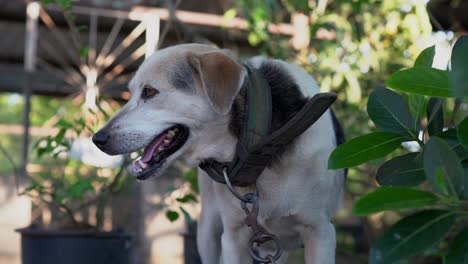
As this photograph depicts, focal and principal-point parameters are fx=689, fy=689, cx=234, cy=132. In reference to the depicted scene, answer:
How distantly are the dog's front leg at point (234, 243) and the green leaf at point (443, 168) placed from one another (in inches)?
64.6

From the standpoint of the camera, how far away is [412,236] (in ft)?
4.05

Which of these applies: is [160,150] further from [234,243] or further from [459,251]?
[459,251]

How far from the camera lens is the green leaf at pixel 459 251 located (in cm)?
125

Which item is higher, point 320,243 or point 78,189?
point 78,189

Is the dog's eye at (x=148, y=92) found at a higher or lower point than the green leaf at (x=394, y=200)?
higher

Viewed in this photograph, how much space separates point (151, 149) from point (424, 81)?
1.43 metres

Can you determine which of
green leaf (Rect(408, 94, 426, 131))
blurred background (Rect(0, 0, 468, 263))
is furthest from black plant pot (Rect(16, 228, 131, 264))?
green leaf (Rect(408, 94, 426, 131))

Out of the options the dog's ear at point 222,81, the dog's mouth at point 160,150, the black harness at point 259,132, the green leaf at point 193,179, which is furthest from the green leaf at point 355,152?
the green leaf at point 193,179

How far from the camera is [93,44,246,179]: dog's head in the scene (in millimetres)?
2463

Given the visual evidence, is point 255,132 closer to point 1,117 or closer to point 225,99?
point 225,99

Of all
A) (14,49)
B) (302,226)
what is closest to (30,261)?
(302,226)

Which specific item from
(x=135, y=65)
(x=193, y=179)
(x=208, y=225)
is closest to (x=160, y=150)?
(x=208, y=225)

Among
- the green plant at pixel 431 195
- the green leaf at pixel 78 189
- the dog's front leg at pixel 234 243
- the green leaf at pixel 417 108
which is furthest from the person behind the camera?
the green leaf at pixel 78 189

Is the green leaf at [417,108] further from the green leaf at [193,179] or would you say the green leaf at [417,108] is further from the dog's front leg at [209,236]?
the green leaf at [193,179]
